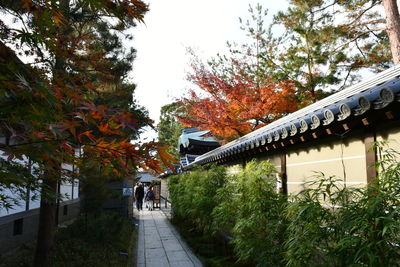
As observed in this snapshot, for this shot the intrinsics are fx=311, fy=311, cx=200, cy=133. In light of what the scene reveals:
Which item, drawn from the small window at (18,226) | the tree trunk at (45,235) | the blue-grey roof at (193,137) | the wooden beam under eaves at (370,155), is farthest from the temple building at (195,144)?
the wooden beam under eaves at (370,155)

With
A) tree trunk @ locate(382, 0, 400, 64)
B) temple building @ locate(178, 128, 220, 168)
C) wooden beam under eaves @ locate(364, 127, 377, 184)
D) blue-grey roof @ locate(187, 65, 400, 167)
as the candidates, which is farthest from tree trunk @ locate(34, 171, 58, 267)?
temple building @ locate(178, 128, 220, 168)

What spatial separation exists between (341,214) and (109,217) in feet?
29.1

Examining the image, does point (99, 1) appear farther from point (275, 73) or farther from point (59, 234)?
point (275, 73)

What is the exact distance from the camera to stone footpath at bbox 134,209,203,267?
26.7 ft

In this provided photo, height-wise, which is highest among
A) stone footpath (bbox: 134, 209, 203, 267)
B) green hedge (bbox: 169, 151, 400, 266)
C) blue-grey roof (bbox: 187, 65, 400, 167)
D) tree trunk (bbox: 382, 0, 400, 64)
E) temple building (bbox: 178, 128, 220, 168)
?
tree trunk (bbox: 382, 0, 400, 64)

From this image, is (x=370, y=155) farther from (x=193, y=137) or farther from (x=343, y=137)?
(x=193, y=137)

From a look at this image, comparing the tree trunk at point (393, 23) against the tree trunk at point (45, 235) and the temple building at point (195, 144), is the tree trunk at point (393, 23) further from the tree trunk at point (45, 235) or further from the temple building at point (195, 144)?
the temple building at point (195, 144)

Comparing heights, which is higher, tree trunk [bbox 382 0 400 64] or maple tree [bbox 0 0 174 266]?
tree trunk [bbox 382 0 400 64]

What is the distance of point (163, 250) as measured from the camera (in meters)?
9.74

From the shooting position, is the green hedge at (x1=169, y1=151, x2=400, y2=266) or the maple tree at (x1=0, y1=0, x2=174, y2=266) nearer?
the maple tree at (x1=0, y1=0, x2=174, y2=266)

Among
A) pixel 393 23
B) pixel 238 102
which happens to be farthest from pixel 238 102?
pixel 393 23

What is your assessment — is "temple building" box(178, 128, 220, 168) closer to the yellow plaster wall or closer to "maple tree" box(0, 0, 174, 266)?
the yellow plaster wall

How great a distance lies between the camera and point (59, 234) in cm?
959

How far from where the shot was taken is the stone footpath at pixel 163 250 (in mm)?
8148
